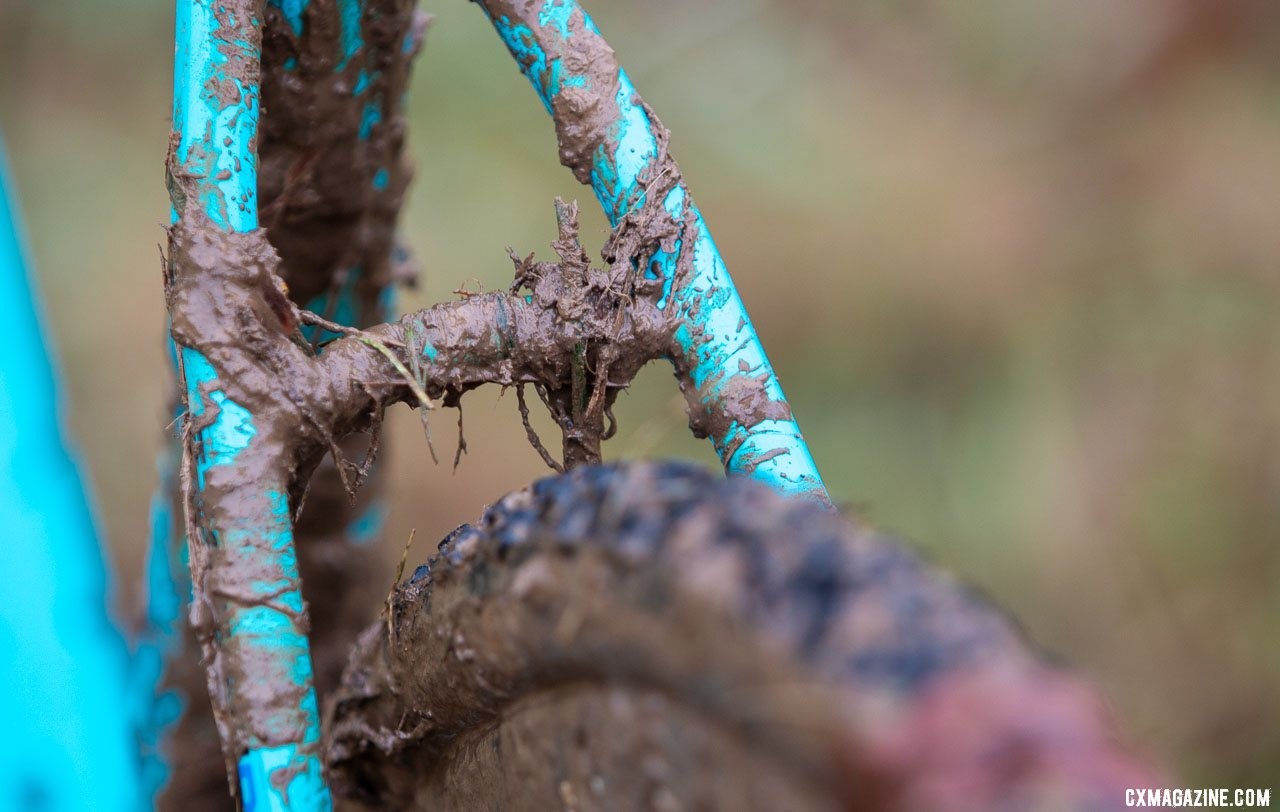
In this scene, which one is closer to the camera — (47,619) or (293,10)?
(293,10)

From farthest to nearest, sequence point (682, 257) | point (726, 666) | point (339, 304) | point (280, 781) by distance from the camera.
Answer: point (339, 304), point (682, 257), point (280, 781), point (726, 666)

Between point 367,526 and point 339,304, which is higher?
point 339,304

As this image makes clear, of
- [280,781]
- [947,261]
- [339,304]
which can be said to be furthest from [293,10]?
[947,261]

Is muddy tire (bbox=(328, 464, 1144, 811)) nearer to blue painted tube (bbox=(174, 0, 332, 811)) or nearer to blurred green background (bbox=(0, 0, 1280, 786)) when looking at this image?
blue painted tube (bbox=(174, 0, 332, 811))

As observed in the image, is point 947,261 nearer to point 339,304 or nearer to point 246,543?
point 339,304

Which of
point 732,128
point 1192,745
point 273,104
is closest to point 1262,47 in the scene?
point 732,128

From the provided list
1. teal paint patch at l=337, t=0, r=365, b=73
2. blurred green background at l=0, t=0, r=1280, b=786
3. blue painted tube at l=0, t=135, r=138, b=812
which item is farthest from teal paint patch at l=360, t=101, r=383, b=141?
blurred green background at l=0, t=0, r=1280, b=786

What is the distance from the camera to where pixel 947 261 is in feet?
7.16

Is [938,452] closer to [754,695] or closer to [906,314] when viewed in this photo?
[906,314]

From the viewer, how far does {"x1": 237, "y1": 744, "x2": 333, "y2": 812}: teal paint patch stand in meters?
0.56

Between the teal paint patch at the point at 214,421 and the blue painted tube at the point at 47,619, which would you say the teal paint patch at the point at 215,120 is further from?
the blue painted tube at the point at 47,619

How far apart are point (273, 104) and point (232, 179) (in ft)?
0.71

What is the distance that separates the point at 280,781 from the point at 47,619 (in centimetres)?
44

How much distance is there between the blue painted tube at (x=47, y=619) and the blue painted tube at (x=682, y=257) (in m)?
0.51
